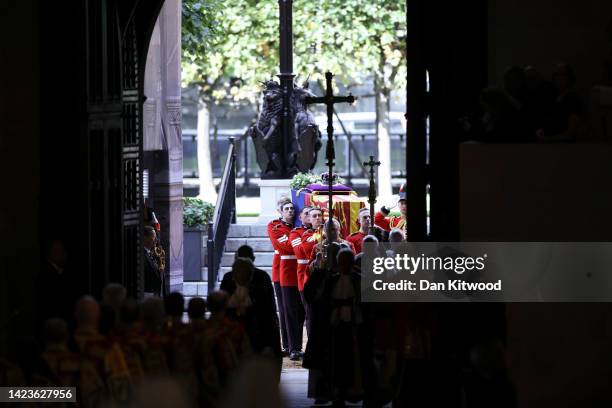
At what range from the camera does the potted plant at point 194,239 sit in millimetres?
27891

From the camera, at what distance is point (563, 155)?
1395 centimetres

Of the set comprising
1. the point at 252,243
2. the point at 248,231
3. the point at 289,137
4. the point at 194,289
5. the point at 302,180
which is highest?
the point at 289,137

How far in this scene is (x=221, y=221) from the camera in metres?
27.7

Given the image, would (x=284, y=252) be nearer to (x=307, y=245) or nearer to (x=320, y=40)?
(x=307, y=245)

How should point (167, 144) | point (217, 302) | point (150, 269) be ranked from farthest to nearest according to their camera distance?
point (167, 144) < point (150, 269) < point (217, 302)

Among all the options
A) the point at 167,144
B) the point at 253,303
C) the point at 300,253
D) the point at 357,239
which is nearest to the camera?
the point at 253,303

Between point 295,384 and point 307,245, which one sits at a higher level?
point 307,245

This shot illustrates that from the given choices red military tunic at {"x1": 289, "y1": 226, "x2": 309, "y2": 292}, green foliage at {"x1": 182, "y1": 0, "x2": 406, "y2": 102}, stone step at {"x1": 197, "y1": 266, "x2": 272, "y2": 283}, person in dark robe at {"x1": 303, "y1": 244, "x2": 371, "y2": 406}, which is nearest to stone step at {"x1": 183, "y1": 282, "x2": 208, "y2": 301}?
stone step at {"x1": 197, "y1": 266, "x2": 272, "y2": 283}

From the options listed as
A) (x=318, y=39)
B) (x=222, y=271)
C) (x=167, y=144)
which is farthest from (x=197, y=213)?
(x=318, y=39)

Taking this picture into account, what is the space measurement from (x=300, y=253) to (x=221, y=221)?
6.35 meters

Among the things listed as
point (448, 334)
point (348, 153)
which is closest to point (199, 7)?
point (448, 334)

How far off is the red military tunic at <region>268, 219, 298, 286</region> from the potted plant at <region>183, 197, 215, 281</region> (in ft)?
20.1

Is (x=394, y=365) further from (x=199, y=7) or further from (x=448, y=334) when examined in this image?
(x=199, y=7)

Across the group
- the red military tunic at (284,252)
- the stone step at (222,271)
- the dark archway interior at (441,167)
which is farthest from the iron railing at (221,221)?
the dark archway interior at (441,167)
